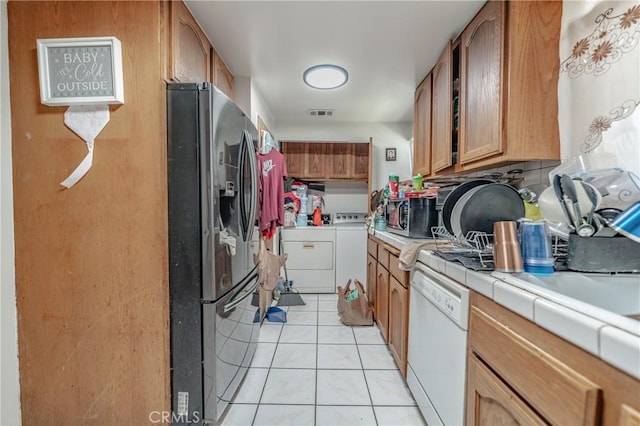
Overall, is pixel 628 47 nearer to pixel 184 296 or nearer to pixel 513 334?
pixel 513 334

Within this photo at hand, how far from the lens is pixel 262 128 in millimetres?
2523

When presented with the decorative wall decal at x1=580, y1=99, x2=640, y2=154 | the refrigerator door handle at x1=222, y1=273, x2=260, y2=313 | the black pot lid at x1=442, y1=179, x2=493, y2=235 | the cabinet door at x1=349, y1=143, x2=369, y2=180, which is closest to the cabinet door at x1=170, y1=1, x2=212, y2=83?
the refrigerator door handle at x1=222, y1=273, x2=260, y2=313

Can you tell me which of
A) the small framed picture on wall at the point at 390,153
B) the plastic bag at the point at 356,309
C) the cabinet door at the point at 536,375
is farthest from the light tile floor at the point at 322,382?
the small framed picture on wall at the point at 390,153

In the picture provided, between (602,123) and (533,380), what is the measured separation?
0.96 m

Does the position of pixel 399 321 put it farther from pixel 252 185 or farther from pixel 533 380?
pixel 252 185

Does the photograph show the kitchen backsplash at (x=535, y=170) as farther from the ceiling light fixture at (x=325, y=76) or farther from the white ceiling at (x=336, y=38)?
the ceiling light fixture at (x=325, y=76)

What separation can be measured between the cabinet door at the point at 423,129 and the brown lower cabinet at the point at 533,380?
1.48 meters

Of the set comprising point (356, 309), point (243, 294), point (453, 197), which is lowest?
point (356, 309)

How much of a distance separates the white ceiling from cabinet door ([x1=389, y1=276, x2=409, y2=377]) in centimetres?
149

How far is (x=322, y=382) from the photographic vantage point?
5.28ft

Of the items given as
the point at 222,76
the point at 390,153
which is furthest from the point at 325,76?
the point at 390,153

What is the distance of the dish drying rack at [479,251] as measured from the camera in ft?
3.07

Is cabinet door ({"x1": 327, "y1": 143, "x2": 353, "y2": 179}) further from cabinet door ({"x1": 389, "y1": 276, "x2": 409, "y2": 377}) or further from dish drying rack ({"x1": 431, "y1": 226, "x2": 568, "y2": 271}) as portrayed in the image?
dish drying rack ({"x1": 431, "y1": 226, "x2": 568, "y2": 271})

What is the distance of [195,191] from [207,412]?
100 centimetres
